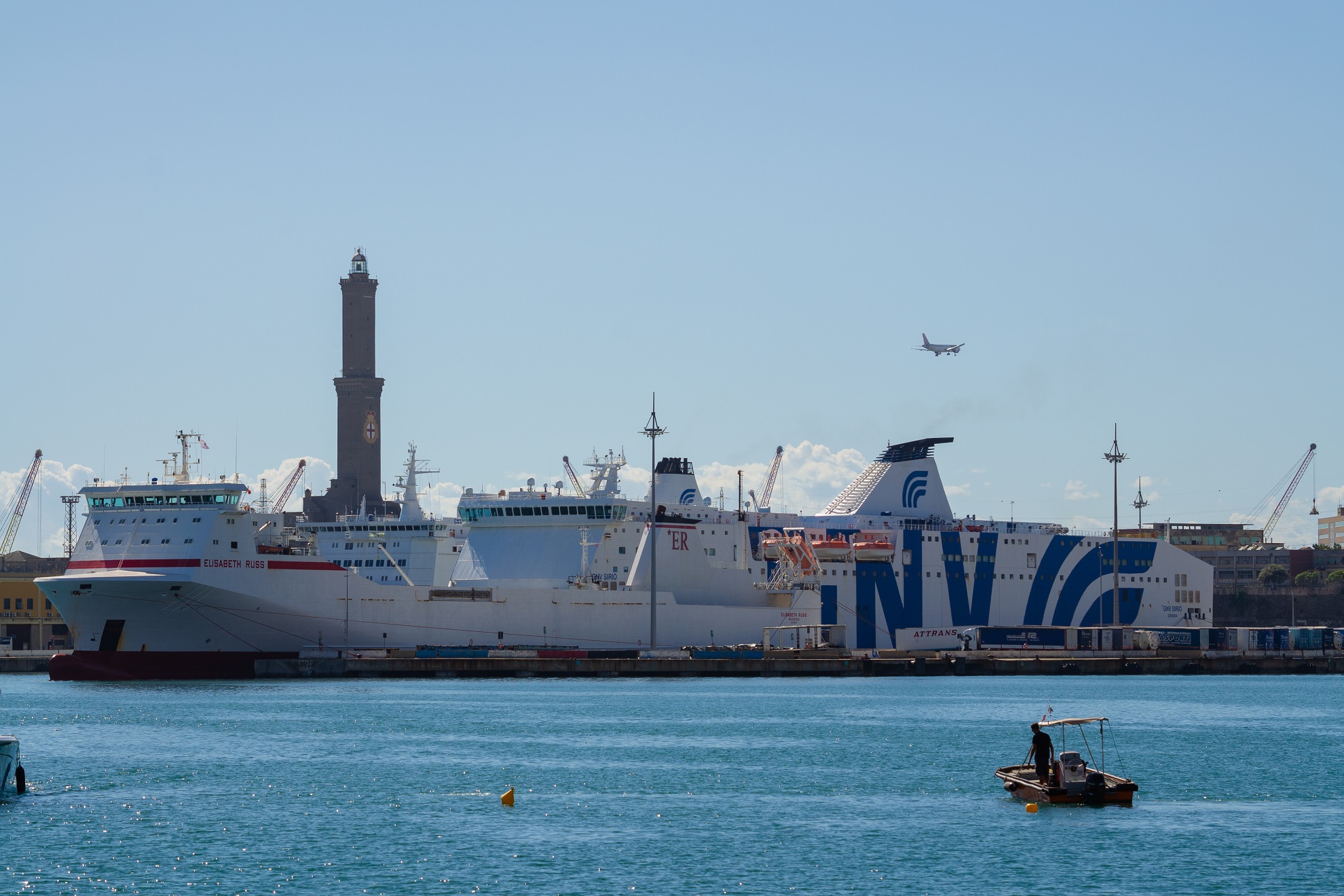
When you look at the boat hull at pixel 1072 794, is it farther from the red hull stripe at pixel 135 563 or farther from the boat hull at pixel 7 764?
the red hull stripe at pixel 135 563

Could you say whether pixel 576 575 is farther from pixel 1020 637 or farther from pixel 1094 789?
pixel 1094 789

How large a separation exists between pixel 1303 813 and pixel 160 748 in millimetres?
26304

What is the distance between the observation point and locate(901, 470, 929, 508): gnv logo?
3684 inches

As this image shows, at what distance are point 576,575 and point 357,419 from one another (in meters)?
60.9

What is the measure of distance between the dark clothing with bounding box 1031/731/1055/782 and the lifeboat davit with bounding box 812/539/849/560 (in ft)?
169

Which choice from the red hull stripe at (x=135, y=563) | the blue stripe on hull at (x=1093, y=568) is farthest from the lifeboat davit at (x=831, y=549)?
the red hull stripe at (x=135, y=563)

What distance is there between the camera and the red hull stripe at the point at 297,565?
63000 millimetres

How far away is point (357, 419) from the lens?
432ft

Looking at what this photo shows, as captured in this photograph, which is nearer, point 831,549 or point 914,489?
point 831,549

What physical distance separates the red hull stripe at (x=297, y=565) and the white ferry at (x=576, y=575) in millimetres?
75

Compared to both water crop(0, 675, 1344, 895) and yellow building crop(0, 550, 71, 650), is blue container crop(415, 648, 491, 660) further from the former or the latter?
yellow building crop(0, 550, 71, 650)

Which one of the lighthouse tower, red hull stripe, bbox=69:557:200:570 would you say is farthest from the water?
the lighthouse tower

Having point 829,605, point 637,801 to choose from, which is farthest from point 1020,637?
point 637,801

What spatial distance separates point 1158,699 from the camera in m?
59.9
